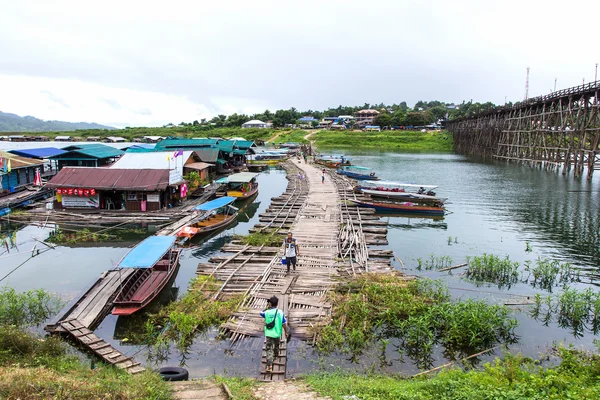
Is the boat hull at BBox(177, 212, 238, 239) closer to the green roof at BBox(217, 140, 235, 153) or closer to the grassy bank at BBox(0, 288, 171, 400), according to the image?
the grassy bank at BBox(0, 288, 171, 400)

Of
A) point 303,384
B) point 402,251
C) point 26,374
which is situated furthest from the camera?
point 402,251

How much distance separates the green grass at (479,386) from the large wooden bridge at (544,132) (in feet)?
136

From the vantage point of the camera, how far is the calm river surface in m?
11.8

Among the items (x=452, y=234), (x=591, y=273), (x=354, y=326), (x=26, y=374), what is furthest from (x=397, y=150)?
(x=26, y=374)

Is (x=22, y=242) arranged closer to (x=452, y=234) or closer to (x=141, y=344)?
(x=141, y=344)

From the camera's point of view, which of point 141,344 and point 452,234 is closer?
point 141,344

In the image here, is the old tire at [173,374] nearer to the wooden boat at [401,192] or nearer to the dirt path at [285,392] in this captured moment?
the dirt path at [285,392]

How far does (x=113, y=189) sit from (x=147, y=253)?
44.3ft

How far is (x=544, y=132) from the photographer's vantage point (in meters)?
54.0

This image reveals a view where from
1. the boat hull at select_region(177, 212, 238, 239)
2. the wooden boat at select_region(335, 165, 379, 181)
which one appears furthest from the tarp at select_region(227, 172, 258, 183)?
the wooden boat at select_region(335, 165, 379, 181)

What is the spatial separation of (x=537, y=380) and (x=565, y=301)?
8.28 m

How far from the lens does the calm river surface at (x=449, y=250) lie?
11797 millimetres

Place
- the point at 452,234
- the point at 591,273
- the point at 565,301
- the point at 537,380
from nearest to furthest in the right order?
the point at 537,380 → the point at 565,301 → the point at 591,273 → the point at 452,234

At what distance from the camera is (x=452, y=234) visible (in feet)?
88.7
